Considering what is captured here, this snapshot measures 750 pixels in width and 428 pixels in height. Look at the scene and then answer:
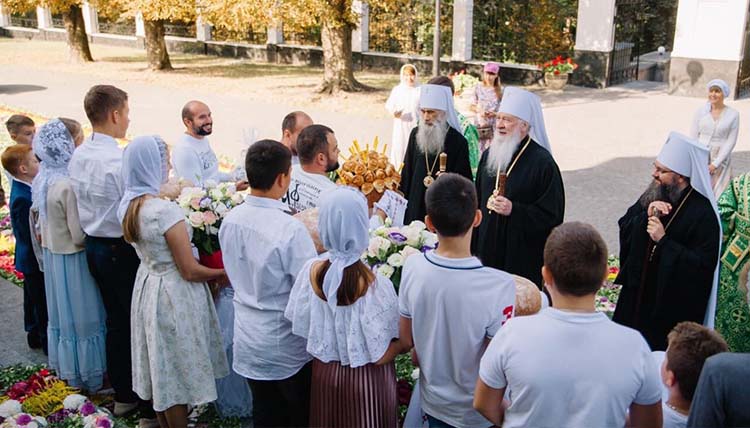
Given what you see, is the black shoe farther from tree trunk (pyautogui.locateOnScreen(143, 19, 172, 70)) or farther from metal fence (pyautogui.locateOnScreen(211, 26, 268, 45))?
metal fence (pyautogui.locateOnScreen(211, 26, 268, 45))

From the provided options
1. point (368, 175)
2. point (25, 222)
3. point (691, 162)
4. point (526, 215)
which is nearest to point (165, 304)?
point (368, 175)

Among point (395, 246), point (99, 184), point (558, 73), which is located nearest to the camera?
point (395, 246)

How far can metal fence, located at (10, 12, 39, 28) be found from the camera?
138 feet

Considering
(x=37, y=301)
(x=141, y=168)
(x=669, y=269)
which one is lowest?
(x=37, y=301)

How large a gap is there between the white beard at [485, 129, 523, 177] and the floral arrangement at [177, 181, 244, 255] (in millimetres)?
1908

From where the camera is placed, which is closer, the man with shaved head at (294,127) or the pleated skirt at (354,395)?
the pleated skirt at (354,395)

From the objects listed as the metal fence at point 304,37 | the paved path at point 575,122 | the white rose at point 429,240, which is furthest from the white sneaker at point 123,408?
the metal fence at point 304,37

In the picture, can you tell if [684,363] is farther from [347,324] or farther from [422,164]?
[422,164]

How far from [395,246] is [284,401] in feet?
3.65

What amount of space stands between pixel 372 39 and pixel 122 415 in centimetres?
2257

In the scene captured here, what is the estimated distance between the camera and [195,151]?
617 cm

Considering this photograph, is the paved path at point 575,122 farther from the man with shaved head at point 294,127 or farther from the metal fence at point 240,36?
the metal fence at point 240,36

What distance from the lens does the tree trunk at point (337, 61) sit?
19.5 meters

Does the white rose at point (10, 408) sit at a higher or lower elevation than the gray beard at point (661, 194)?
lower
